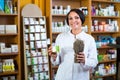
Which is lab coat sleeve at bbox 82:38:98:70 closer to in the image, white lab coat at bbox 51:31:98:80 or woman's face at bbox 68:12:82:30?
white lab coat at bbox 51:31:98:80

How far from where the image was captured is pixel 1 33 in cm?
390

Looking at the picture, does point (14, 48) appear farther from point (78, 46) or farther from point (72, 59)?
point (78, 46)

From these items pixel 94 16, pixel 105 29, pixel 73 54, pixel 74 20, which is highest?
pixel 94 16

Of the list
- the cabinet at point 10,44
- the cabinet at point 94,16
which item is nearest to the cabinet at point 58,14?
the cabinet at point 94,16

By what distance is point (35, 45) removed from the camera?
4203 millimetres

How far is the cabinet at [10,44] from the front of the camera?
3955 mm

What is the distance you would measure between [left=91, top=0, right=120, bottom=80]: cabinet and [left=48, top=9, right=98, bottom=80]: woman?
279 cm

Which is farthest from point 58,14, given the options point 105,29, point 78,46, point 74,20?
point 78,46

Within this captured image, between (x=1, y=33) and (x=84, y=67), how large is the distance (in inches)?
90.5

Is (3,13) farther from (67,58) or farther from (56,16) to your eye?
(67,58)

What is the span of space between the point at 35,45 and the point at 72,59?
2.23 metres

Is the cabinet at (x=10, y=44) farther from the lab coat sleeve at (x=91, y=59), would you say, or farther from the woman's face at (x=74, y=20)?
the lab coat sleeve at (x=91, y=59)

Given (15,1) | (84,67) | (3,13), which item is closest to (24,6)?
(15,1)

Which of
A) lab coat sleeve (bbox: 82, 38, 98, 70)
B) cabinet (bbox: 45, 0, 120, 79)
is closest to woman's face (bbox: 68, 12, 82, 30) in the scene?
lab coat sleeve (bbox: 82, 38, 98, 70)
